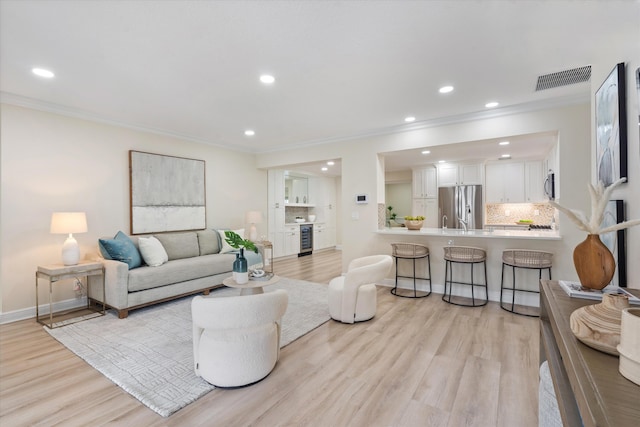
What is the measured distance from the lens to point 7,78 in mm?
2971

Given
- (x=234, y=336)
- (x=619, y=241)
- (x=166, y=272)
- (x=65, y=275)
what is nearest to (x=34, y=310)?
(x=65, y=275)

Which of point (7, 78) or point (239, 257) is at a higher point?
point (7, 78)

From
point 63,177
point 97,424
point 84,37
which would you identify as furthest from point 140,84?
point 97,424

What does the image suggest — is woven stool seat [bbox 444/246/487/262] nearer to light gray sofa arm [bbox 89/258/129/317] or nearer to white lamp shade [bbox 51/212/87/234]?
light gray sofa arm [bbox 89/258/129/317]

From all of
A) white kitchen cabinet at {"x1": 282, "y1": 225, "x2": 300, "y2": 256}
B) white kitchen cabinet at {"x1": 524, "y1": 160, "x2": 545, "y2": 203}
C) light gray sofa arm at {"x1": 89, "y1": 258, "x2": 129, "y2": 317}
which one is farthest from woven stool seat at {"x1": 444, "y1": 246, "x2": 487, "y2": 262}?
white kitchen cabinet at {"x1": 282, "y1": 225, "x2": 300, "y2": 256}

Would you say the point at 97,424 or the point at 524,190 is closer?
the point at 97,424

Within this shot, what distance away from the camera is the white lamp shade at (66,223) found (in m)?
3.44

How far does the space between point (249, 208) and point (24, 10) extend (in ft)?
15.7

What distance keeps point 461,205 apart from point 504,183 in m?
1.09

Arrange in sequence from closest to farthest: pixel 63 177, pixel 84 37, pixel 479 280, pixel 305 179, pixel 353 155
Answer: pixel 84 37 → pixel 63 177 → pixel 479 280 → pixel 353 155 → pixel 305 179

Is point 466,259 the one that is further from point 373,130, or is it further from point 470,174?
point 470,174

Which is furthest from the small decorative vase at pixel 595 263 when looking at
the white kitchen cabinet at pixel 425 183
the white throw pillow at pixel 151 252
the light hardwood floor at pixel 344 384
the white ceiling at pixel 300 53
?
the white kitchen cabinet at pixel 425 183

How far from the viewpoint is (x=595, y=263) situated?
145 centimetres

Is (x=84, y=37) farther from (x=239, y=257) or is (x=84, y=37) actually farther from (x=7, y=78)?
(x=239, y=257)
